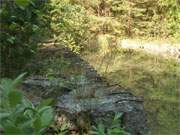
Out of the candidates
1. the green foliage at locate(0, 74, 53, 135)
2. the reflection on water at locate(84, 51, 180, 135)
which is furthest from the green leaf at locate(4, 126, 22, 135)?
the reflection on water at locate(84, 51, 180, 135)

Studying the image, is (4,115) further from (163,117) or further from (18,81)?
(163,117)

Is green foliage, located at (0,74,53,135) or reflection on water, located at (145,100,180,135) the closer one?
green foliage, located at (0,74,53,135)

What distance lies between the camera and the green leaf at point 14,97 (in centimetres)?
66

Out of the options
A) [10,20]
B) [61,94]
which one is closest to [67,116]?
[61,94]

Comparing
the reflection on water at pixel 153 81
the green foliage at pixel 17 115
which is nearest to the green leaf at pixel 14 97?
the green foliage at pixel 17 115

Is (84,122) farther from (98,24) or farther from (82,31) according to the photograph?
(98,24)

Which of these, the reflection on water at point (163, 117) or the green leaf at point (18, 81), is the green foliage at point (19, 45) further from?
the green leaf at point (18, 81)

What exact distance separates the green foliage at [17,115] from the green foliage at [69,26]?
10009 mm

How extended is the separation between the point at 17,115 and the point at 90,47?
517 inches

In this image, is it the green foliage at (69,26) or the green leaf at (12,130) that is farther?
the green foliage at (69,26)

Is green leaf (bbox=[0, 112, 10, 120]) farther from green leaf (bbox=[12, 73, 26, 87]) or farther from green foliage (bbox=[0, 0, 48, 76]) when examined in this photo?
green foliage (bbox=[0, 0, 48, 76])

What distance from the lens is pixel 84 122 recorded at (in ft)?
14.8

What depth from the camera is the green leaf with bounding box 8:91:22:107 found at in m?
0.66

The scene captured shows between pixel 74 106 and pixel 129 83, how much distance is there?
4724 mm
